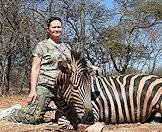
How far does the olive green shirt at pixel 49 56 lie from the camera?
489 cm

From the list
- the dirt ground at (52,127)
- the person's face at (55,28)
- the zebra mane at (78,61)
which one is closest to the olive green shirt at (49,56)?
the person's face at (55,28)

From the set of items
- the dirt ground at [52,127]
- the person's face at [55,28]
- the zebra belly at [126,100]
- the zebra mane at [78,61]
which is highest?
the person's face at [55,28]

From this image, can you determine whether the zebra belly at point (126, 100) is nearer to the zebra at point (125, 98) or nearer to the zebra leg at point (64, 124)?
the zebra at point (125, 98)

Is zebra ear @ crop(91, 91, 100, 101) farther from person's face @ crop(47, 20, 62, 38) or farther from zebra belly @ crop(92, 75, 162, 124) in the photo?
person's face @ crop(47, 20, 62, 38)

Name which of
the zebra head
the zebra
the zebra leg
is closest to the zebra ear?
the zebra

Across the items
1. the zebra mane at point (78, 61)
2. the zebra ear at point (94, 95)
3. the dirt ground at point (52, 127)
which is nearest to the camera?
the dirt ground at point (52, 127)

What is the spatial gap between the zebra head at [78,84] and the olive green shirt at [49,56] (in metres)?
0.63

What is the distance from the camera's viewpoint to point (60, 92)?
4.37m

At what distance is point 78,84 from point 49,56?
964mm

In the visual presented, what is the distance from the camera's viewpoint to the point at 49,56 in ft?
16.1

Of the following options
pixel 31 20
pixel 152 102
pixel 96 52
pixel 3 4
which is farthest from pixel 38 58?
pixel 96 52

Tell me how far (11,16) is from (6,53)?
281 centimetres

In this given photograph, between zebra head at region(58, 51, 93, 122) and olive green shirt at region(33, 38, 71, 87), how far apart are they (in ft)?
2.06

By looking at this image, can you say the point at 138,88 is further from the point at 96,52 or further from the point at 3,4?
the point at 96,52
